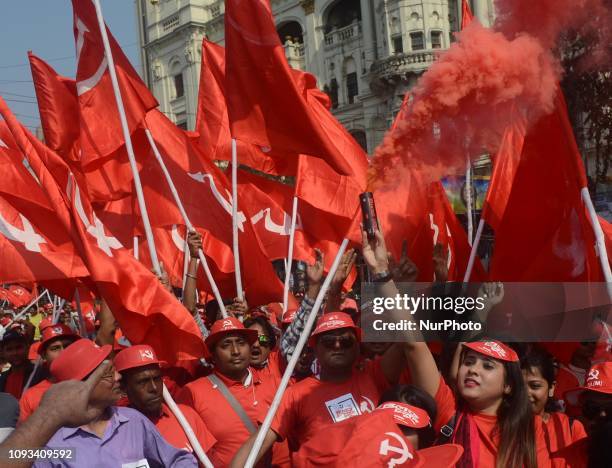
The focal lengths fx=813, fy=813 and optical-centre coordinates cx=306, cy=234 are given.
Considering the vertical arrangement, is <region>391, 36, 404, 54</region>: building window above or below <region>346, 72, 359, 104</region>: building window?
above

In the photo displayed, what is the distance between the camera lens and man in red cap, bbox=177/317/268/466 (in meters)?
4.51

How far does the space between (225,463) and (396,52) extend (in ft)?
96.1

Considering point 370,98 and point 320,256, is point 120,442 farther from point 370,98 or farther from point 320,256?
point 370,98

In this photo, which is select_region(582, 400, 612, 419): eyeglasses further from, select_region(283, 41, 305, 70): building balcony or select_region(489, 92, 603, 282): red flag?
select_region(283, 41, 305, 70): building balcony

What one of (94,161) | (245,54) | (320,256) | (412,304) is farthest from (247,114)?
(412,304)

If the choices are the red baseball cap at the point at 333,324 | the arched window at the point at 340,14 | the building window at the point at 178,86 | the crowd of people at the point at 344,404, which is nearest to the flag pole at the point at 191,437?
the crowd of people at the point at 344,404

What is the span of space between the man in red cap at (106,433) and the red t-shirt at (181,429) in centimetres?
50

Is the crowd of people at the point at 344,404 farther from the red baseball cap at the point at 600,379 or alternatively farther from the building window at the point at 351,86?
the building window at the point at 351,86

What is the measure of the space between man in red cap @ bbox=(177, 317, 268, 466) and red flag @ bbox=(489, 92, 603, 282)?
1690 mm

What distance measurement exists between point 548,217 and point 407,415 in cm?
242

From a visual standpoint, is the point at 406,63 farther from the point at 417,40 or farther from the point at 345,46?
the point at 345,46

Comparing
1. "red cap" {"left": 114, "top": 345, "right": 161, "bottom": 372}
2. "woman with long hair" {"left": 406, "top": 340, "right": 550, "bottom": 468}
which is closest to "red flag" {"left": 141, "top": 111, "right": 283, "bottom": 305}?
"red cap" {"left": 114, "top": 345, "right": 161, "bottom": 372}

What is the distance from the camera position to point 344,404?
404cm

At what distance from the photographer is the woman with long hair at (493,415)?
3340mm
